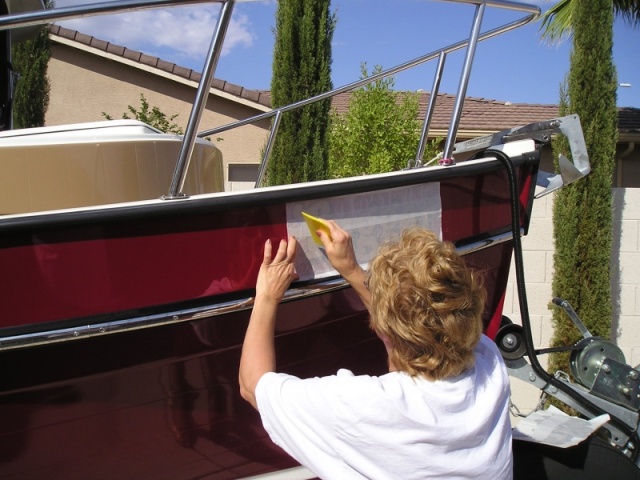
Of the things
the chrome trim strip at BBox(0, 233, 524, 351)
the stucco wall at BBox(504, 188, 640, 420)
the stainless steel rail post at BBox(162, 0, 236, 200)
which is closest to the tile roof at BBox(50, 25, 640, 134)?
the stucco wall at BBox(504, 188, 640, 420)

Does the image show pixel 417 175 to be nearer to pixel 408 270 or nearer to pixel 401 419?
pixel 408 270

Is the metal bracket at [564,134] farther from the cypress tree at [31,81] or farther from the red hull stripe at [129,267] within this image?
the cypress tree at [31,81]

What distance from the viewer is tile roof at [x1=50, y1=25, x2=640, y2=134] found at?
8461mm

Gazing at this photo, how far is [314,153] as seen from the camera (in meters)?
5.63

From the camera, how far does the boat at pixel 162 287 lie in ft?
5.58

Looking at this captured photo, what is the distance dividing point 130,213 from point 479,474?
42.2 inches

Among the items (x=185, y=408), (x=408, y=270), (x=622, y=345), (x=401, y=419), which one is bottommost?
(x=622, y=345)

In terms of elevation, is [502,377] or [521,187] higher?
[521,187]

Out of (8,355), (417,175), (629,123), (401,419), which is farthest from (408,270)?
(629,123)

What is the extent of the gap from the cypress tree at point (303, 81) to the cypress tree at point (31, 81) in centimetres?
253

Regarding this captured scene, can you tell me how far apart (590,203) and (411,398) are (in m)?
4.12

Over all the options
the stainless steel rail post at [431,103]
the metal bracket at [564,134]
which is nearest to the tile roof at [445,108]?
the stainless steel rail post at [431,103]

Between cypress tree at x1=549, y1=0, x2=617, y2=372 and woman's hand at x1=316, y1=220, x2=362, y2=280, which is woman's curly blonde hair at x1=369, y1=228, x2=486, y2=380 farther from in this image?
cypress tree at x1=549, y1=0, x2=617, y2=372

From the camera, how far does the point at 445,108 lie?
1023 centimetres
